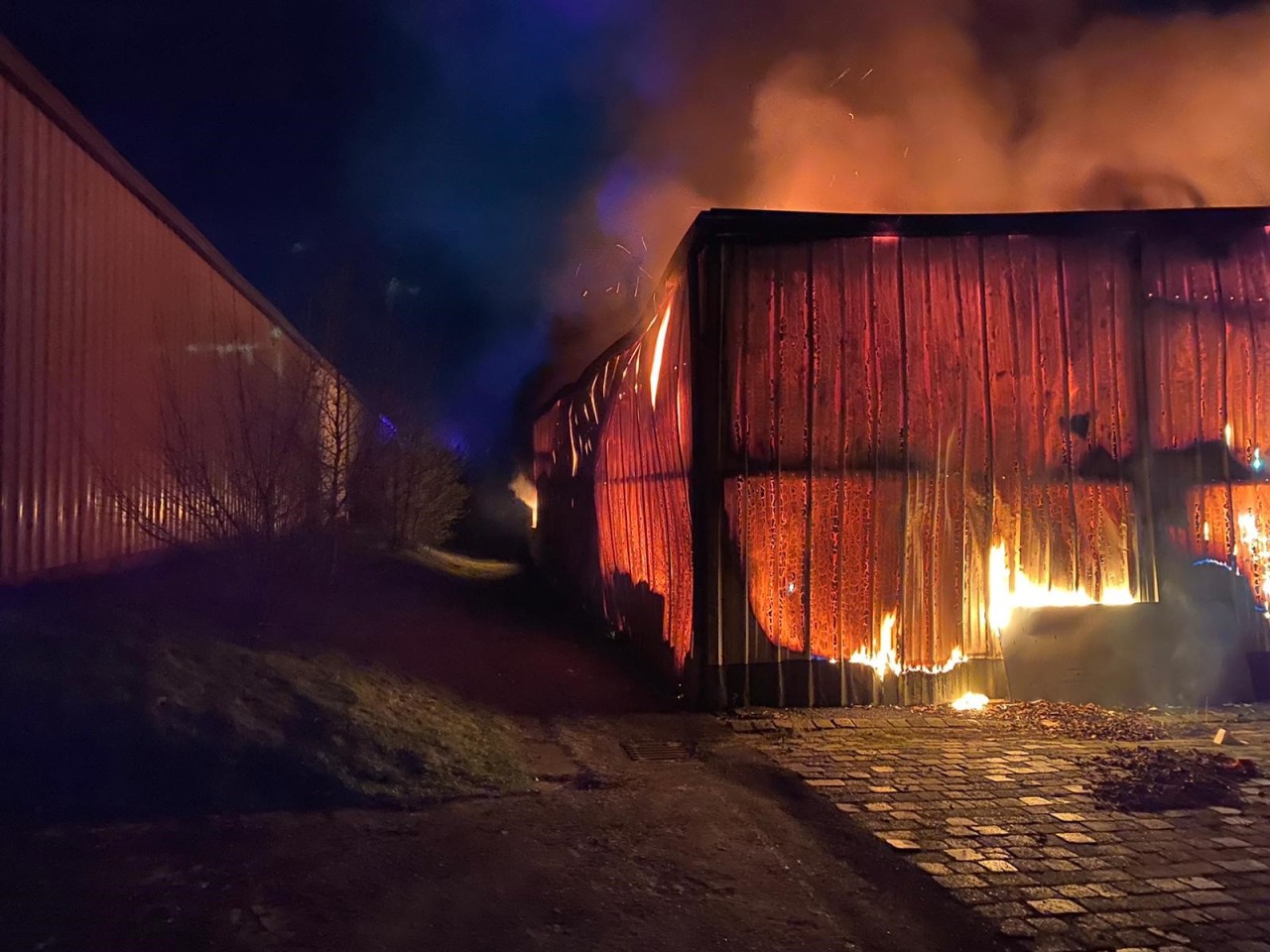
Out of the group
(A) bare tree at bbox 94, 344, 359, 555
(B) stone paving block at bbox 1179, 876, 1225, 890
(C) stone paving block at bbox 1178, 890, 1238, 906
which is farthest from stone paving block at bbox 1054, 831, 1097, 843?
(A) bare tree at bbox 94, 344, 359, 555

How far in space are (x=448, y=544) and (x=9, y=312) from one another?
2249 centimetres

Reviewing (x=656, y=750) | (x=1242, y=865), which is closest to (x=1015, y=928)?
(x=1242, y=865)

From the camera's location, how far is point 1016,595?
784 cm

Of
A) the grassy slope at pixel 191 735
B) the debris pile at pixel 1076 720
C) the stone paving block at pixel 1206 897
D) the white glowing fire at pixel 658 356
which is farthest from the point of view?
the white glowing fire at pixel 658 356

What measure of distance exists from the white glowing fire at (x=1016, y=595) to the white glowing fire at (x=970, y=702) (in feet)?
2.03

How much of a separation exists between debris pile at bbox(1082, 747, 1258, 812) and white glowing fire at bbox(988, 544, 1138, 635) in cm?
165

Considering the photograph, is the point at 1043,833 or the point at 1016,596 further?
the point at 1016,596

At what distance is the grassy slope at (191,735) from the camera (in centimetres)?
498

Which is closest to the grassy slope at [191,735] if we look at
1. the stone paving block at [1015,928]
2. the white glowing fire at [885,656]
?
the stone paving block at [1015,928]

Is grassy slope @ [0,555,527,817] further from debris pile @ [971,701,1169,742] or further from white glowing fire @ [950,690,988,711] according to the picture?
debris pile @ [971,701,1169,742]

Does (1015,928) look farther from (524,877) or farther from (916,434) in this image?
(916,434)

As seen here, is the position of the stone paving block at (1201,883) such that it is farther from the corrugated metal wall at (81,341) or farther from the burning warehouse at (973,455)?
the corrugated metal wall at (81,341)

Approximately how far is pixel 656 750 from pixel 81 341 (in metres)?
7.03

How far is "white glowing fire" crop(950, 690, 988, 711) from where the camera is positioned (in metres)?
7.64
